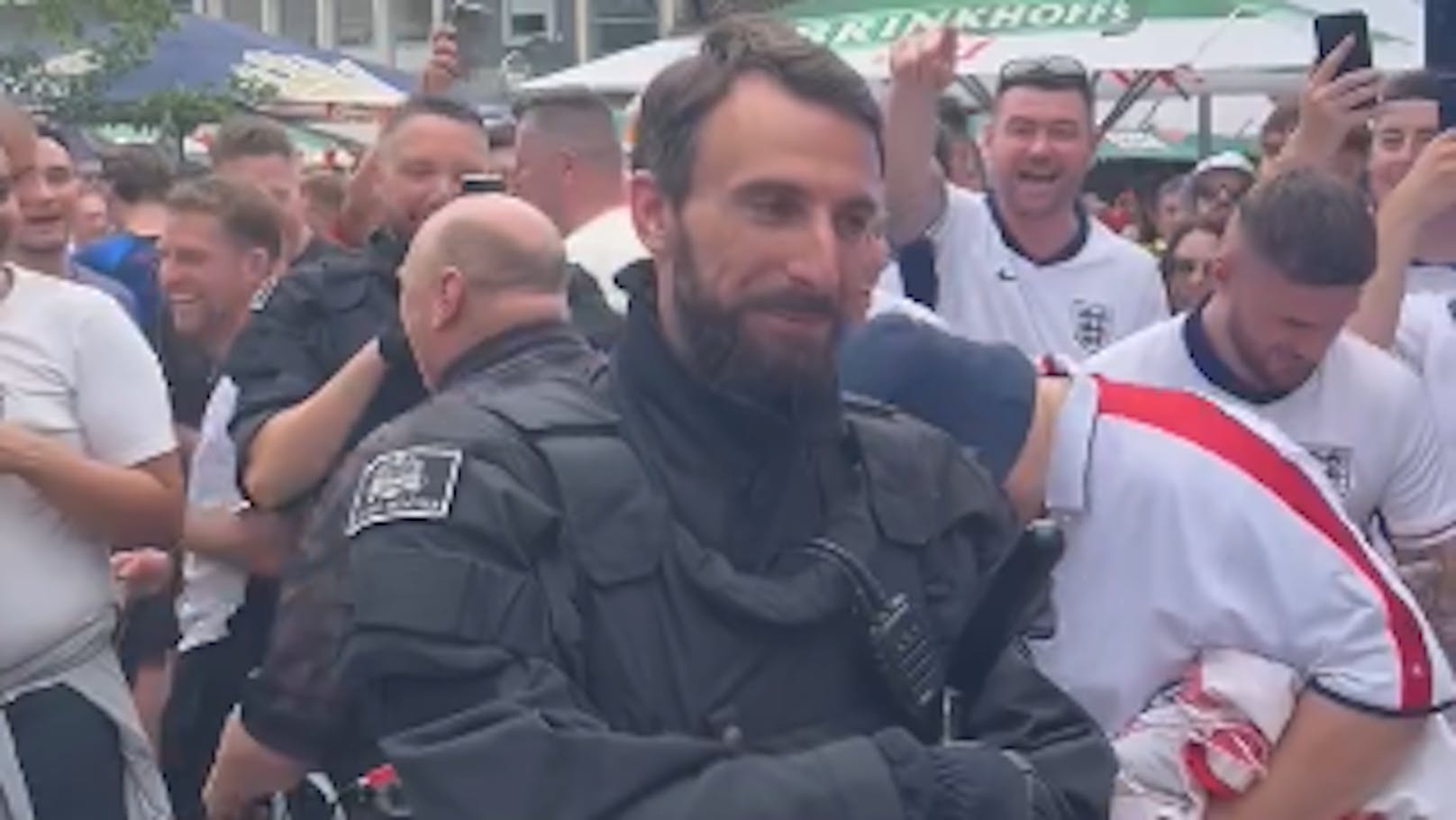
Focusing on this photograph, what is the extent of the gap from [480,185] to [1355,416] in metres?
1.60

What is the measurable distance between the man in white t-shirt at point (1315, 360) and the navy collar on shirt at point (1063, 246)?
1318mm

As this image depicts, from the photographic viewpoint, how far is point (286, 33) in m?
54.1

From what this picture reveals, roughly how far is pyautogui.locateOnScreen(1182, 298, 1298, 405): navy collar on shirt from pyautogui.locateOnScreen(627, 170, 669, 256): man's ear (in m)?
1.95

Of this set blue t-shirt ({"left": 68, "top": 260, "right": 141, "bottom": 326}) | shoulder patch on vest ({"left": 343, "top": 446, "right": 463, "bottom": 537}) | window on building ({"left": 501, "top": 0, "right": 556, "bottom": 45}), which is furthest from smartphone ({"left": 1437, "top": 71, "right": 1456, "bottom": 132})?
window on building ({"left": 501, "top": 0, "right": 556, "bottom": 45})

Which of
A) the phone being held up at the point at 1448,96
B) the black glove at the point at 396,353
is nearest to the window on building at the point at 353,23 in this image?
the phone being held up at the point at 1448,96

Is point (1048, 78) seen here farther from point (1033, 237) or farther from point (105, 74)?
point (105, 74)

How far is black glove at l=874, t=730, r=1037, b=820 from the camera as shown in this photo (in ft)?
7.27

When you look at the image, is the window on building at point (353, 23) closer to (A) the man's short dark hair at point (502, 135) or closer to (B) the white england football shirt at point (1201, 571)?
(A) the man's short dark hair at point (502, 135)

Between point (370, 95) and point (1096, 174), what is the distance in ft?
20.2

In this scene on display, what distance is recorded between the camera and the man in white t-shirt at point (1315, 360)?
13.2 ft

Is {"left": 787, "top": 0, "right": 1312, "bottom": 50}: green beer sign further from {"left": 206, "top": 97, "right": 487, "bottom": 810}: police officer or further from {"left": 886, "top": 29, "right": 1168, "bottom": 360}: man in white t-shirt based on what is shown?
{"left": 206, "top": 97, "right": 487, "bottom": 810}: police officer

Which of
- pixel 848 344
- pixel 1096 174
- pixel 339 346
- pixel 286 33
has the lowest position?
pixel 286 33

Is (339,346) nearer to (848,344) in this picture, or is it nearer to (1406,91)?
(848,344)

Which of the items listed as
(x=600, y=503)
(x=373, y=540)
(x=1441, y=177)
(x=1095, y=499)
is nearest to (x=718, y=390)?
(x=600, y=503)
